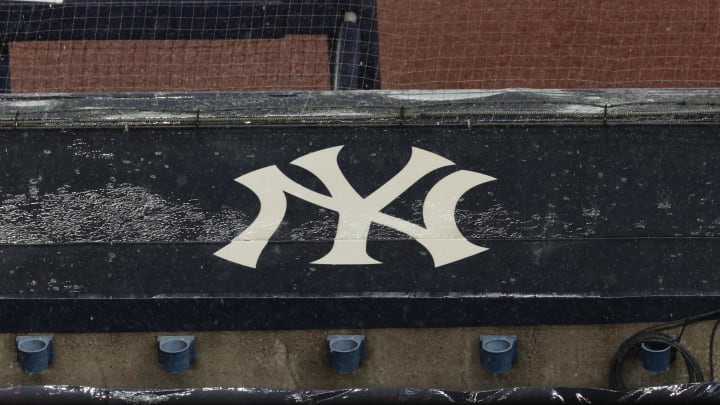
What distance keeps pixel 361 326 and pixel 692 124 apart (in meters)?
2.07

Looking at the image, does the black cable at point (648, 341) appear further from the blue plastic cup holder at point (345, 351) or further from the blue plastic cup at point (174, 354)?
the blue plastic cup at point (174, 354)

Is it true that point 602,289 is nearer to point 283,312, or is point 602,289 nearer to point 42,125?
point 283,312

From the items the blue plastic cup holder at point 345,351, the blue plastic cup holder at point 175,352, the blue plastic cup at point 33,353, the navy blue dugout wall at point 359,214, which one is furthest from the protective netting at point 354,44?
the blue plastic cup at point 33,353

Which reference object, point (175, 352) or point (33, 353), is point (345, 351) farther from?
point (33, 353)

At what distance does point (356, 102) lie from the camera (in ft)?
23.8

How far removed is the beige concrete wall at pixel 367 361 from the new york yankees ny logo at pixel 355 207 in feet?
1.37

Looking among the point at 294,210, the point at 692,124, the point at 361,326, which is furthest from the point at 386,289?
the point at 692,124

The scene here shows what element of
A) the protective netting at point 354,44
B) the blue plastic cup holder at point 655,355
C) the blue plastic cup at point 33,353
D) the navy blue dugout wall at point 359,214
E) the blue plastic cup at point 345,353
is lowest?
the blue plastic cup at point 33,353

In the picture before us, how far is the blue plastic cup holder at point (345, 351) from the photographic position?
6590 millimetres

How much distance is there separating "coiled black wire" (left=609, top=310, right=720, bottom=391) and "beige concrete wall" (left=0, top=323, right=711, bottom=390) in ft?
0.21

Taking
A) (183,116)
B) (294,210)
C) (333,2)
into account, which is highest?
(333,2)

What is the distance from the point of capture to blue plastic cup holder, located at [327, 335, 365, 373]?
659 cm

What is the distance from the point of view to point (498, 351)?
259 inches

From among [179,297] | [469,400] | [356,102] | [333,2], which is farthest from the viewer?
[333,2]
